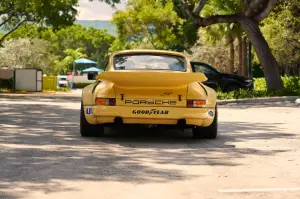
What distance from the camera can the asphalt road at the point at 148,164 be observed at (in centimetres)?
631

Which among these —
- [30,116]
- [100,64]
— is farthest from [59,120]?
[100,64]

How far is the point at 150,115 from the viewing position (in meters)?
10.3

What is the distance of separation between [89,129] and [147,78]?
1.52m

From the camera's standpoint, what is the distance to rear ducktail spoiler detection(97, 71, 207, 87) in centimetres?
1026

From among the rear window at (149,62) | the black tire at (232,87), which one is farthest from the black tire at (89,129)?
the black tire at (232,87)

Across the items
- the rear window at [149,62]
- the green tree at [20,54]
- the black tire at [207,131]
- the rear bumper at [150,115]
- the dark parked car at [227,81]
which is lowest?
the black tire at [207,131]

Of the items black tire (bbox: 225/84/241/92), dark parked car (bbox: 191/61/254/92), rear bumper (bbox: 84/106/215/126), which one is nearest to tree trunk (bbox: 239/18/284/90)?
dark parked car (bbox: 191/61/254/92)

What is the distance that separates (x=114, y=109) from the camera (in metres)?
10.3

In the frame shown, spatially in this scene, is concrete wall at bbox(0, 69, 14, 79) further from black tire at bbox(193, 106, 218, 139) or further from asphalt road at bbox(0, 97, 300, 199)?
black tire at bbox(193, 106, 218, 139)

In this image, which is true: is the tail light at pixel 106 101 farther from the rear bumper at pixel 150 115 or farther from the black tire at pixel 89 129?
the black tire at pixel 89 129

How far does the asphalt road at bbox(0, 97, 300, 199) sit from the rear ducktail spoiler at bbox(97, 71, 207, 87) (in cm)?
97

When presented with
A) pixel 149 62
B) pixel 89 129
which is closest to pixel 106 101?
pixel 89 129

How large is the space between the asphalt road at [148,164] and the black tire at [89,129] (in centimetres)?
17

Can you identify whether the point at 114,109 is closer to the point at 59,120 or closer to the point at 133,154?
the point at 133,154
